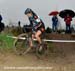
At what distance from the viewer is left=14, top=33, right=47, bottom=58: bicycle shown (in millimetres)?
15594

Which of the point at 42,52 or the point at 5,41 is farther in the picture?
the point at 5,41

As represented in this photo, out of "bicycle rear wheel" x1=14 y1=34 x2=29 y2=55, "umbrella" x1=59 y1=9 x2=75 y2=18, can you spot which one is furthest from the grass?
"umbrella" x1=59 y1=9 x2=75 y2=18

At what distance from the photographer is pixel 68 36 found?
23.5 meters

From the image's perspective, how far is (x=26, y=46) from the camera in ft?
51.6

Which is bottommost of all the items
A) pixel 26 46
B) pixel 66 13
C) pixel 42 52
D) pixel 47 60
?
pixel 47 60

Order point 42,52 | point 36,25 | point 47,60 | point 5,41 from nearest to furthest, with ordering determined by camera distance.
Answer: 1. point 36,25
2. point 47,60
3. point 42,52
4. point 5,41

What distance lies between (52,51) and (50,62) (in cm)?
257

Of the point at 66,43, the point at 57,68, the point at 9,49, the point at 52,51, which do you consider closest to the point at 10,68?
the point at 57,68

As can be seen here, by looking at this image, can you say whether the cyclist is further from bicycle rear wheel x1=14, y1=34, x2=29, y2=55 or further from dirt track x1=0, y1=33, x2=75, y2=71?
dirt track x1=0, y1=33, x2=75, y2=71

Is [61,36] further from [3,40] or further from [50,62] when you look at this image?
[50,62]

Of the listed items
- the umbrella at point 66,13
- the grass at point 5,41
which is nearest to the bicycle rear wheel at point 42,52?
the grass at point 5,41

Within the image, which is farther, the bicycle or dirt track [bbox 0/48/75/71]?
the bicycle

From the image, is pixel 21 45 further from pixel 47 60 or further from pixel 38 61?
pixel 47 60

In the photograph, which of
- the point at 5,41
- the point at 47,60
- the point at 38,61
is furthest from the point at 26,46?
the point at 5,41
